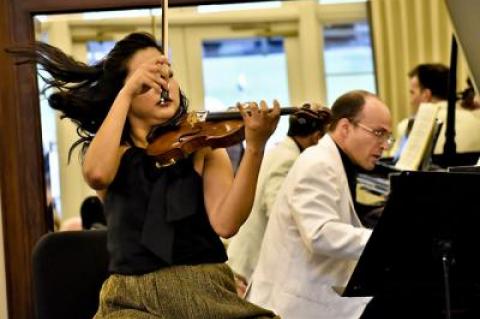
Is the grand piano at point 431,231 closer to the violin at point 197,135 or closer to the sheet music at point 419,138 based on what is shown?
the violin at point 197,135

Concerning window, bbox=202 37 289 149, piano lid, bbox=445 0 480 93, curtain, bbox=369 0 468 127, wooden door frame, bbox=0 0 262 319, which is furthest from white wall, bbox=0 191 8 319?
curtain, bbox=369 0 468 127

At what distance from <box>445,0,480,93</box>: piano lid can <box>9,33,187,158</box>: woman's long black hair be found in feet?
2.23

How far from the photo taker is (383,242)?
1890 mm

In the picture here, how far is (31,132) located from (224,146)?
1052mm

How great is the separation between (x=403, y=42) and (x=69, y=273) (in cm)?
383

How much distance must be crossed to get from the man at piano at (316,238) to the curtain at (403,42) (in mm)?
2878

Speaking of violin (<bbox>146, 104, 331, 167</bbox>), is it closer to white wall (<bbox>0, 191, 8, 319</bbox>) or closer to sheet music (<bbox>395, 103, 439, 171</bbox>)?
white wall (<bbox>0, 191, 8, 319</bbox>)

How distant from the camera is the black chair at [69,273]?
78.6 inches

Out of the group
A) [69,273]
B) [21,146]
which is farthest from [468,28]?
[21,146]

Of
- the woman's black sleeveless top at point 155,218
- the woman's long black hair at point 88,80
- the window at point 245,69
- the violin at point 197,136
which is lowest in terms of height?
the woman's black sleeveless top at point 155,218

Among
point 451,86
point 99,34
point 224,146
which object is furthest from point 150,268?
point 99,34

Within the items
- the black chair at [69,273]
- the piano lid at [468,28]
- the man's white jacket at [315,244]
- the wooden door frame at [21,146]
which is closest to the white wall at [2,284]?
the wooden door frame at [21,146]

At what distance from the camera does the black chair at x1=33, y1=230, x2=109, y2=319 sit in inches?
78.6

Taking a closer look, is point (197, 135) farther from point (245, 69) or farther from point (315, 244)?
point (245, 69)
